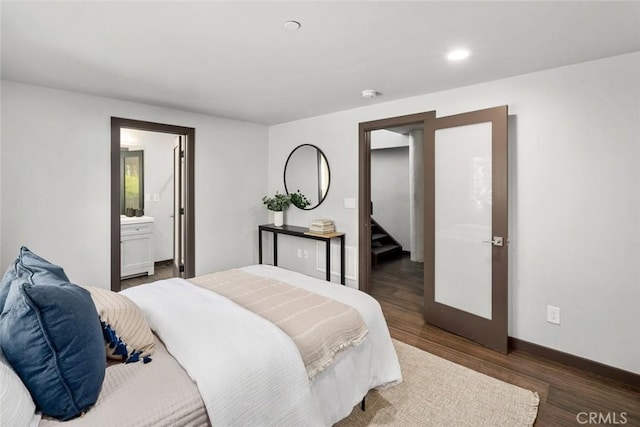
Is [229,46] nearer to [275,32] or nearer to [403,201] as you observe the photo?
[275,32]

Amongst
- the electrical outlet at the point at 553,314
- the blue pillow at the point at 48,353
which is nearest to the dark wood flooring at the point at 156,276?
the blue pillow at the point at 48,353

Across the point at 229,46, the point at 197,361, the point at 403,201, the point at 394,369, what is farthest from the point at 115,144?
the point at 403,201

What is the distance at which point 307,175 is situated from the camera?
4395 millimetres

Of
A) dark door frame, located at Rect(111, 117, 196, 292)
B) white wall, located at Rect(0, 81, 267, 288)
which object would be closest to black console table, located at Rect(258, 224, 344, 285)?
white wall, located at Rect(0, 81, 267, 288)

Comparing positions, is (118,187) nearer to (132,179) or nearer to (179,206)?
(179,206)

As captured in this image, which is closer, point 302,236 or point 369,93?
point 369,93

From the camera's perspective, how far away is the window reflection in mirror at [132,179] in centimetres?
508

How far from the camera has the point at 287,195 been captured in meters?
4.66

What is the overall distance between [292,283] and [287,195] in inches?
99.2

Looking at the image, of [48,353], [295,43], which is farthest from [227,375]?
[295,43]

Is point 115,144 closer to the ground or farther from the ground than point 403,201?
farther from the ground

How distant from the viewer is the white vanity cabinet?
450 centimetres

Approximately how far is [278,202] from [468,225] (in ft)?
8.34

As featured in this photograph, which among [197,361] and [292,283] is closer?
[197,361]
